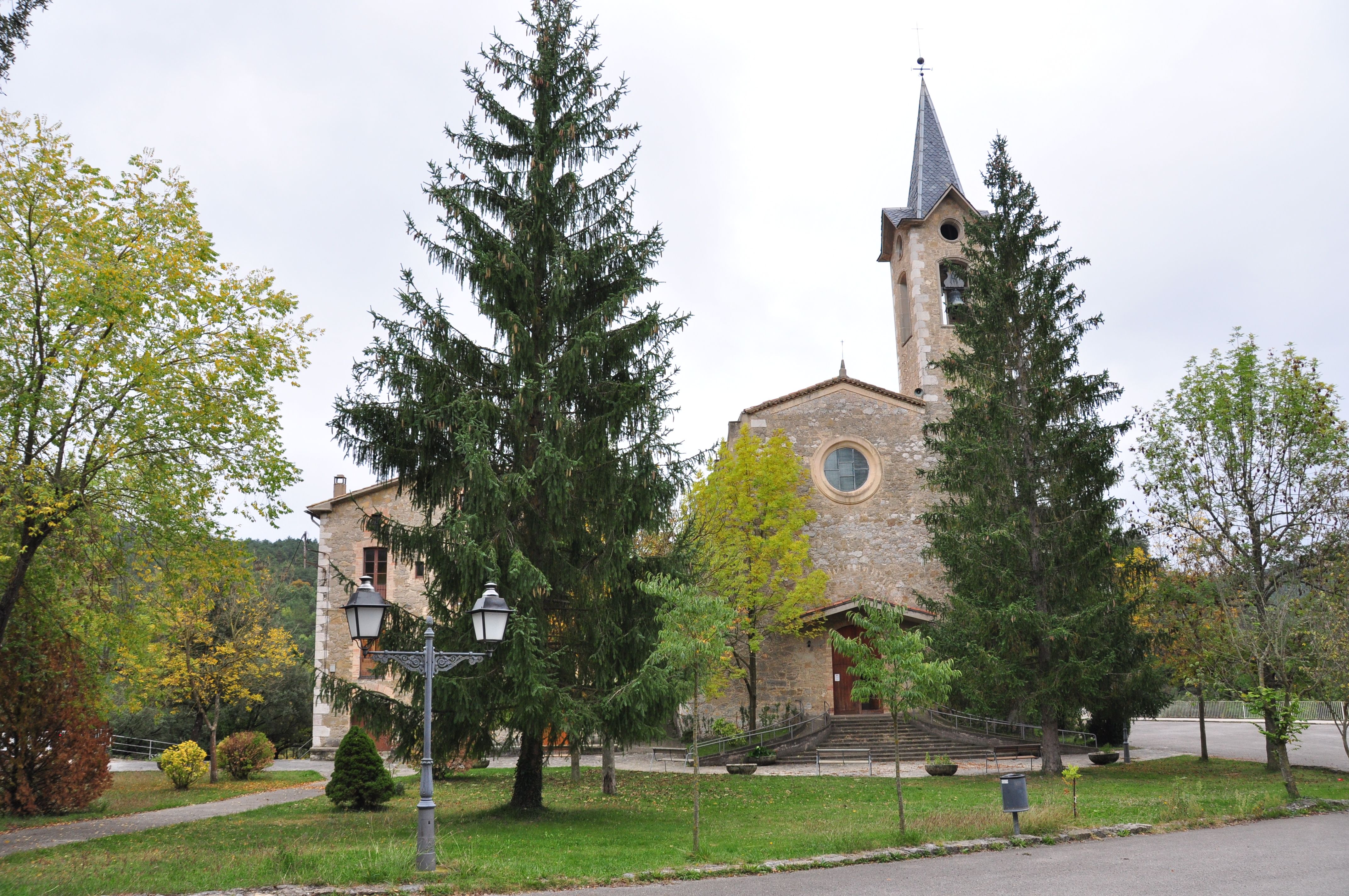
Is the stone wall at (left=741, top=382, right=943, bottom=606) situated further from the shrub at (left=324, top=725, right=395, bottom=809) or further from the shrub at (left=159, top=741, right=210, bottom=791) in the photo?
the shrub at (left=159, top=741, right=210, bottom=791)

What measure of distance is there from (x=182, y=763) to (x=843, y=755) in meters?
15.4

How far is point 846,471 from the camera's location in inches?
1088

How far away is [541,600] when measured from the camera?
13.1 meters

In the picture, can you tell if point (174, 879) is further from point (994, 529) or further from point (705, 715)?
point (705, 715)

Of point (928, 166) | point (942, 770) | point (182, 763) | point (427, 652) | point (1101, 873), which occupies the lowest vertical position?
point (942, 770)

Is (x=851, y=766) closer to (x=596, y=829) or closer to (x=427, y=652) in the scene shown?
(x=596, y=829)

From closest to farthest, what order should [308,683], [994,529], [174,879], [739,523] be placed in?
[174,879] < [994,529] < [739,523] < [308,683]

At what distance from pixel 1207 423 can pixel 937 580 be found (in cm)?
909

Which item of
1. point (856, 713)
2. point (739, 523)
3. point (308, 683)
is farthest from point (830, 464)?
point (308, 683)

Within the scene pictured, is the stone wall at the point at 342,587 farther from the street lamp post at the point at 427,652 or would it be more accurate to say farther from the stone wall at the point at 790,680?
the street lamp post at the point at 427,652

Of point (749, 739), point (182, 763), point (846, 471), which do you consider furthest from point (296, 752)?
point (846, 471)

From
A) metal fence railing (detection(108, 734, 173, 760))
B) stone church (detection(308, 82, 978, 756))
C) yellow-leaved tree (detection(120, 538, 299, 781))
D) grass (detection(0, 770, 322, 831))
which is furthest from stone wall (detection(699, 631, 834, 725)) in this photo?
metal fence railing (detection(108, 734, 173, 760))

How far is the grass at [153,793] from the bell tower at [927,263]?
69.4 feet

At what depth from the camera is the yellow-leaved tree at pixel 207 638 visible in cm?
1461
